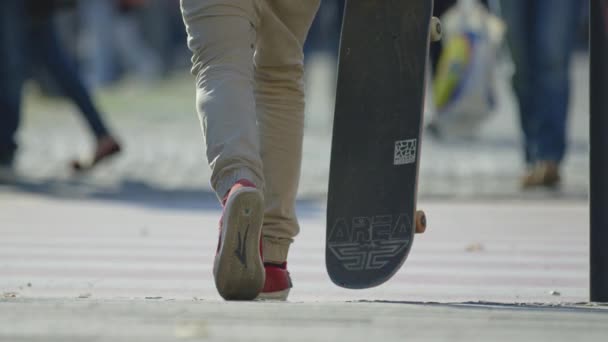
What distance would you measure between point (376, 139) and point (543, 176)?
4248 mm

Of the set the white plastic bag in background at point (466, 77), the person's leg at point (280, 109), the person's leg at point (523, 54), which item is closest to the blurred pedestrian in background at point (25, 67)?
the white plastic bag in background at point (466, 77)

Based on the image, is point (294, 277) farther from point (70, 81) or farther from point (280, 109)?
point (70, 81)

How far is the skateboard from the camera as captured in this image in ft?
13.2

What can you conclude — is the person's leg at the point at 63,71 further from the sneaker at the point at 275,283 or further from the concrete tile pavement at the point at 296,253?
the sneaker at the point at 275,283

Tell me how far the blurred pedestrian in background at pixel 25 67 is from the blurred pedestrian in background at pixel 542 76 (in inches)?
102

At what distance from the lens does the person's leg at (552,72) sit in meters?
8.25

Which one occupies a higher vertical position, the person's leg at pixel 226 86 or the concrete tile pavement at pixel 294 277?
the person's leg at pixel 226 86

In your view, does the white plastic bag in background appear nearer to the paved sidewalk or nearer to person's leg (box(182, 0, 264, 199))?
person's leg (box(182, 0, 264, 199))

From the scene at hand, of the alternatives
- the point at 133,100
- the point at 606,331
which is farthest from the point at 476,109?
the point at 133,100

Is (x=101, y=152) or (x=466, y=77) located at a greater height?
(x=466, y=77)

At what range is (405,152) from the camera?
4078mm

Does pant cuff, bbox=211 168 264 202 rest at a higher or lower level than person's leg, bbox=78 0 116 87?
lower

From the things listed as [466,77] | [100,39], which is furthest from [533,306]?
[100,39]

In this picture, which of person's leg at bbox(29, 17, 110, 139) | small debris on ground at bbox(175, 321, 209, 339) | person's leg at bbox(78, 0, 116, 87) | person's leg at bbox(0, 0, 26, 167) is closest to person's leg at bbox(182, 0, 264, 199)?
small debris on ground at bbox(175, 321, 209, 339)
